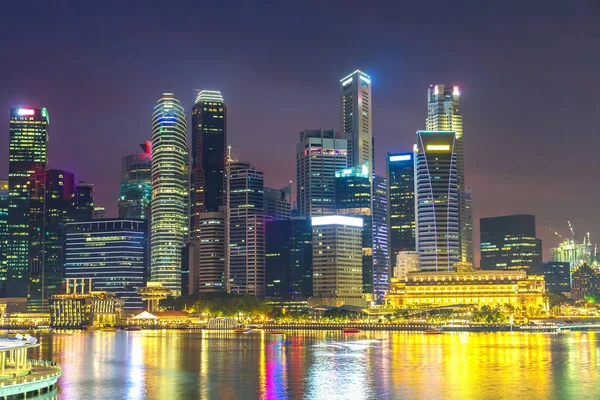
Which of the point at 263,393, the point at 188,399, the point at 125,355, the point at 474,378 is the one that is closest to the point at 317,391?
the point at 263,393

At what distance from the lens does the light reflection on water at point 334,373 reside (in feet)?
287

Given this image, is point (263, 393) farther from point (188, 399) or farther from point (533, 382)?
point (533, 382)

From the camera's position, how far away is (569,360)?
128000 mm

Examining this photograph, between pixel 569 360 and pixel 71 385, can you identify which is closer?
pixel 71 385

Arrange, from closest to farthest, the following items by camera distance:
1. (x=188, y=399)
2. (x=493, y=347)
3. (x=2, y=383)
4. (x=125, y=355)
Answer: (x=2, y=383) → (x=188, y=399) → (x=125, y=355) → (x=493, y=347)

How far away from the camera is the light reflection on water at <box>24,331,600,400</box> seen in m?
87.6

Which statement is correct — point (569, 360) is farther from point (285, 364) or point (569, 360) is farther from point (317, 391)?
point (317, 391)

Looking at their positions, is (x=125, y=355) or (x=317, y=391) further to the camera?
(x=125, y=355)

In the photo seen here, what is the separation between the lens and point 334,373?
Result: 353 feet

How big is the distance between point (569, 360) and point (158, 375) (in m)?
68.5

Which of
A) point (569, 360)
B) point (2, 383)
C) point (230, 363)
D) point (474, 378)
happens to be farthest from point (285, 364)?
point (2, 383)

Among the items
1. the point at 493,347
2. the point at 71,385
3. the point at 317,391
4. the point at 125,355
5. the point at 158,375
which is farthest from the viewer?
the point at 493,347

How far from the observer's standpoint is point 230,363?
12525 cm

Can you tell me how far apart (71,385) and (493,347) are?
9453cm
